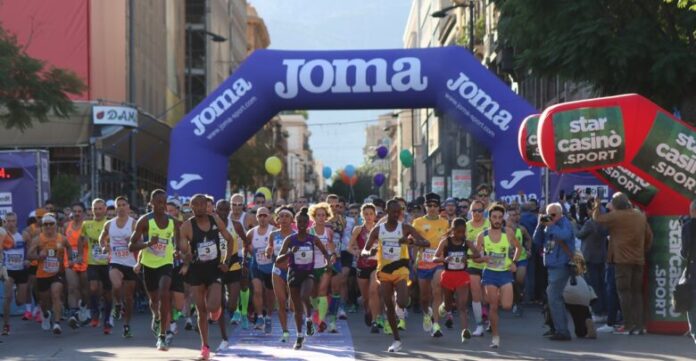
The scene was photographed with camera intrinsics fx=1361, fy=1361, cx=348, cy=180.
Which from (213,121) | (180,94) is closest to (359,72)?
(213,121)

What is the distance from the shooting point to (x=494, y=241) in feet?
49.9

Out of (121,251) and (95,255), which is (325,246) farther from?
(95,255)

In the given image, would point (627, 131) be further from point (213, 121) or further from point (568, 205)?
point (213, 121)

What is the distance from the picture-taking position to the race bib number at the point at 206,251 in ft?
45.2

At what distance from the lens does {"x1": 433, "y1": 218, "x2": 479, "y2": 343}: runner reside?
1536 centimetres

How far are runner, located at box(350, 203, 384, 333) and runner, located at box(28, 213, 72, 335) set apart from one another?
154 inches

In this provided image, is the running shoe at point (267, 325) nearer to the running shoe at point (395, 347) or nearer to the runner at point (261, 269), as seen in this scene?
the runner at point (261, 269)

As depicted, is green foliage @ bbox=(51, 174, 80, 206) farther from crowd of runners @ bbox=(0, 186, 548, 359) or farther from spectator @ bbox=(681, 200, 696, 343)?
spectator @ bbox=(681, 200, 696, 343)

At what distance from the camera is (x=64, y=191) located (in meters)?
33.8

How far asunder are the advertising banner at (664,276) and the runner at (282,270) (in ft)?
14.3

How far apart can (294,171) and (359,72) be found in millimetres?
160316

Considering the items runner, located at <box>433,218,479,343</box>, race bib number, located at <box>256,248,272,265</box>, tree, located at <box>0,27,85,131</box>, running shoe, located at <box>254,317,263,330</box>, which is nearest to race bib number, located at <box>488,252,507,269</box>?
runner, located at <box>433,218,479,343</box>

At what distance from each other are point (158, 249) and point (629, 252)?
5.51 metres

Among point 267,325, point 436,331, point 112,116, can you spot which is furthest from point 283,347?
point 112,116
